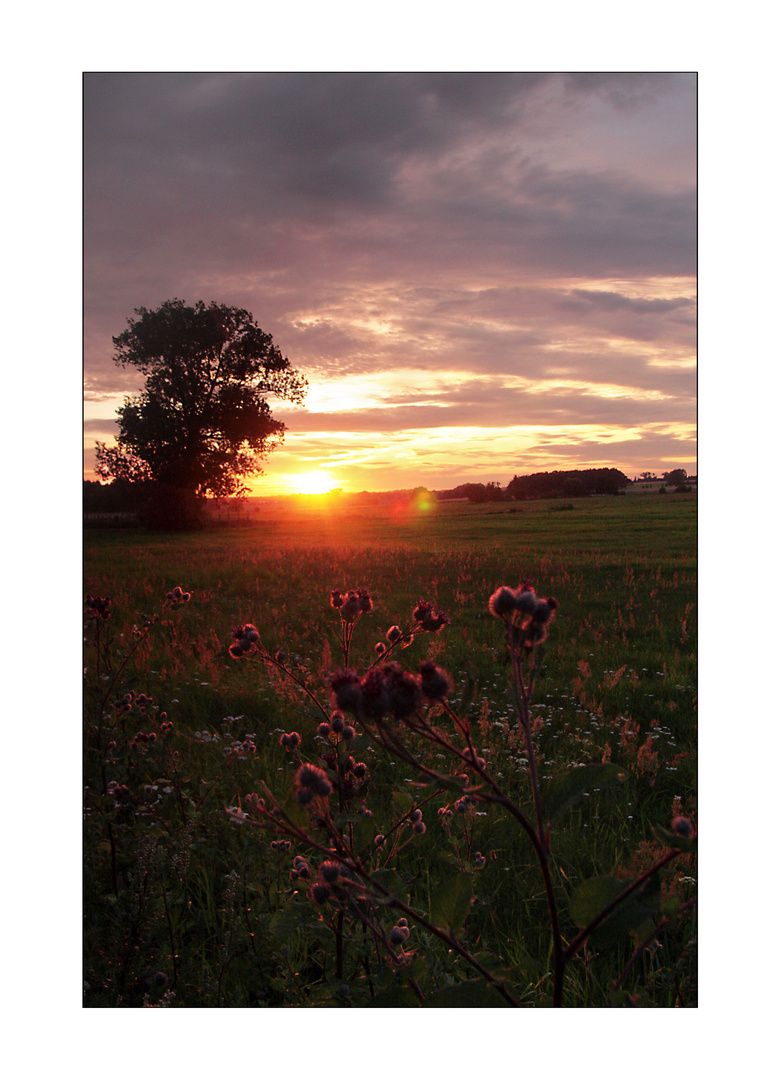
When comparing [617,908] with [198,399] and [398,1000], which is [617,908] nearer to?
[398,1000]

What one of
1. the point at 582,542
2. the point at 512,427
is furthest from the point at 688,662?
the point at 512,427

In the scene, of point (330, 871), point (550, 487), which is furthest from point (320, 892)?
point (550, 487)

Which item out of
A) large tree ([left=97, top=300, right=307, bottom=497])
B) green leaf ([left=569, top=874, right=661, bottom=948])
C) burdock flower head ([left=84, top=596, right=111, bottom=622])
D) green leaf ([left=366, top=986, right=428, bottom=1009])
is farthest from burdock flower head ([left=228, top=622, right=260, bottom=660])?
large tree ([left=97, top=300, right=307, bottom=497])

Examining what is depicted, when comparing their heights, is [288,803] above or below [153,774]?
above

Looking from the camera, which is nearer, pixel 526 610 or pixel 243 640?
pixel 526 610

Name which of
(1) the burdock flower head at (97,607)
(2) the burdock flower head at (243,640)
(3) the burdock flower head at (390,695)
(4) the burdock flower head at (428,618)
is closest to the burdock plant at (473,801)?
(3) the burdock flower head at (390,695)

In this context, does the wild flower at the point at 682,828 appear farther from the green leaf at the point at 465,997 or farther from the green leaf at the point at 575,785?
Result: the green leaf at the point at 465,997
